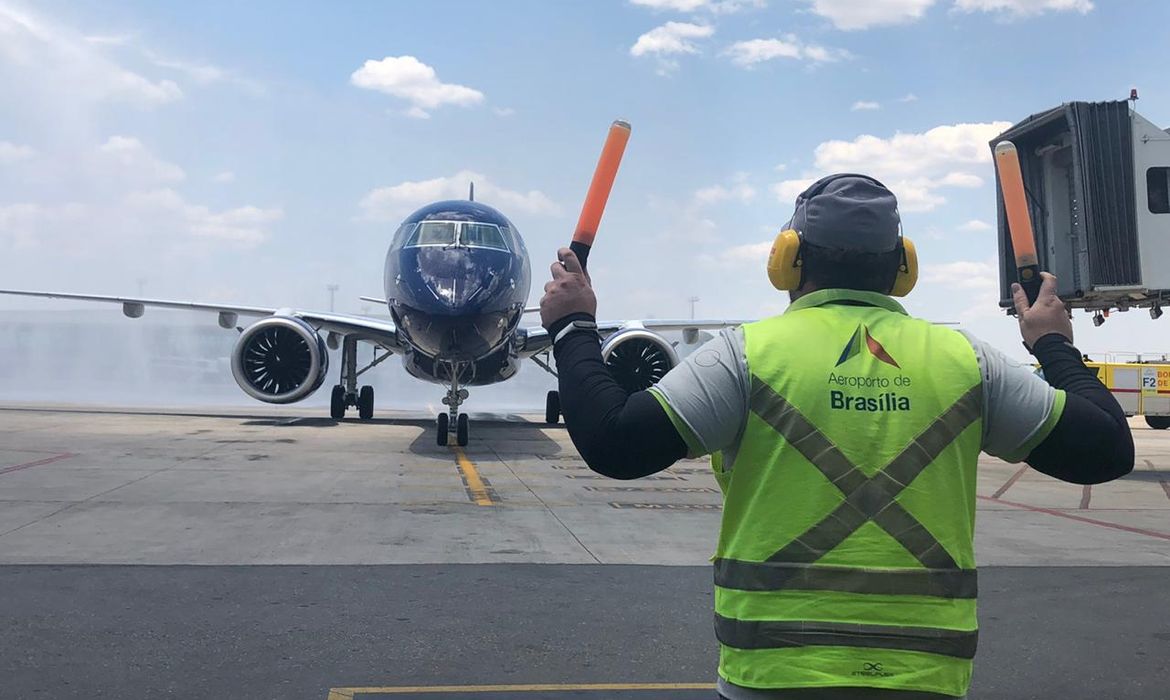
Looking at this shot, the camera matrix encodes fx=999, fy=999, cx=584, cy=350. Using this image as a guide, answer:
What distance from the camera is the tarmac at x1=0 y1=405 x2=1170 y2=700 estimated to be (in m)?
4.58

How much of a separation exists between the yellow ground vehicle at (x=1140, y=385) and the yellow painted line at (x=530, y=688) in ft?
54.4

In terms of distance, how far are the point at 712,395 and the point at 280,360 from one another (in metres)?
18.0

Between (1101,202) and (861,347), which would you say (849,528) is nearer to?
(861,347)

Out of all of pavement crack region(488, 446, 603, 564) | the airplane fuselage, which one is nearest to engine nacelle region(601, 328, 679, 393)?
the airplane fuselage

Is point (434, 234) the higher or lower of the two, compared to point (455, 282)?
higher

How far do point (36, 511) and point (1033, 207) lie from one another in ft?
40.7

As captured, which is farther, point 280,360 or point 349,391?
point 349,391

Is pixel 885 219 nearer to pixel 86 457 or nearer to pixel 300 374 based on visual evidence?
pixel 86 457

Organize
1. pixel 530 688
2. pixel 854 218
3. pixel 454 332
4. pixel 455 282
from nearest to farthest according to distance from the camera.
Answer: pixel 854 218 < pixel 530 688 < pixel 455 282 < pixel 454 332

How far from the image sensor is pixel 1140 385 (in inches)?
765

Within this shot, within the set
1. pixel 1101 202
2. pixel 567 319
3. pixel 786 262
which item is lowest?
pixel 567 319

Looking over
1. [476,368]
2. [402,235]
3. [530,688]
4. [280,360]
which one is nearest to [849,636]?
[530,688]

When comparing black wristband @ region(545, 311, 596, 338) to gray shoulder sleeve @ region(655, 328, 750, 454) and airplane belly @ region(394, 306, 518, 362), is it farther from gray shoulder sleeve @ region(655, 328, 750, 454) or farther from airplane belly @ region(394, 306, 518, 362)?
airplane belly @ region(394, 306, 518, 362)

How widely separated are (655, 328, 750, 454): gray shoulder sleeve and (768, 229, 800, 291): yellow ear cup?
27cm
